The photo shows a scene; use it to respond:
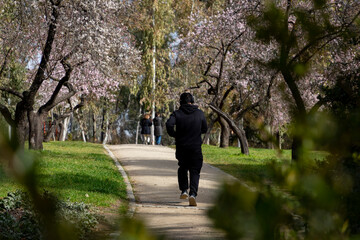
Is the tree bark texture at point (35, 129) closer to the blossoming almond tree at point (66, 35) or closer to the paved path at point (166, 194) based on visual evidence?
the blossoming almond tree at point (66, 35)

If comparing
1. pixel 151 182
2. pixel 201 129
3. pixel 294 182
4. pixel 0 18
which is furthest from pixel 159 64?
pixel 294 182

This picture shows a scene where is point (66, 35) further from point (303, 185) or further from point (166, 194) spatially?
point (303, 185)

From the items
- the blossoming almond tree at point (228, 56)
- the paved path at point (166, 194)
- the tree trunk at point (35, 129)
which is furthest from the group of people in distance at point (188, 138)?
the blossoming almond tree at point (228, 56)

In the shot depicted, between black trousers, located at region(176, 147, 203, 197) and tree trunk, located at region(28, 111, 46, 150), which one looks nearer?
black trousers, located at region(176, 147, 203, 197)

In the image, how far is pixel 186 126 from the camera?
867 centimetres

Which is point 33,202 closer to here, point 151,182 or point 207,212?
point 207,212

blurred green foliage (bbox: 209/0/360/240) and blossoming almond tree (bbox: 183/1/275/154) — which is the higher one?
blossoming almond tree (bbox: 183/1/275/154)

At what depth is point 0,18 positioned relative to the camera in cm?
1720

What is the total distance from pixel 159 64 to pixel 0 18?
22069mm

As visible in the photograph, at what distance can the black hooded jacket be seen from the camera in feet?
28.4

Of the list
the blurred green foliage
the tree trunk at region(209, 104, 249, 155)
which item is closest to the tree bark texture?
the tree trunk at region(209, 104, 249, 155)

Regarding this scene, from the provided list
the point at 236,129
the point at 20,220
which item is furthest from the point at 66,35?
the point at 20,220

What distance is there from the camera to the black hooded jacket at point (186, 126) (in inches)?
340

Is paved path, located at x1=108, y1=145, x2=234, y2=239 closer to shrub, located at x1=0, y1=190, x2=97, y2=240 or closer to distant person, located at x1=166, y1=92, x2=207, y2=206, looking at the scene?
distant person, located at x1=166, y1=92, x2=207, y2=206
